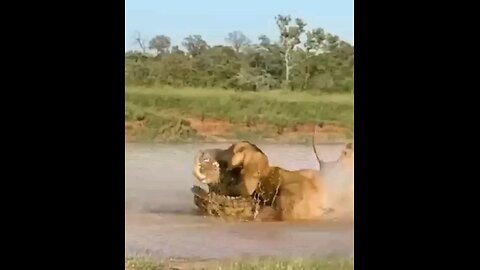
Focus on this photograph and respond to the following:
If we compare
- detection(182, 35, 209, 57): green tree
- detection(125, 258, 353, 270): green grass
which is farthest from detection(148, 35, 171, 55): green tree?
detection(125, 258, 353, 270): green grass

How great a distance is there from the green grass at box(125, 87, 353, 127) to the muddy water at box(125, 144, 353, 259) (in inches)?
2.4

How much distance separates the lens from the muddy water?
1.37 metres

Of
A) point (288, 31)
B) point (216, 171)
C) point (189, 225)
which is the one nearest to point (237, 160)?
point (216, 171)

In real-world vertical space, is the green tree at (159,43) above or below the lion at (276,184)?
above

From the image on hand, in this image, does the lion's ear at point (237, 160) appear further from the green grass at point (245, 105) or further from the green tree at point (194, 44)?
the green tree at point (194, 44)

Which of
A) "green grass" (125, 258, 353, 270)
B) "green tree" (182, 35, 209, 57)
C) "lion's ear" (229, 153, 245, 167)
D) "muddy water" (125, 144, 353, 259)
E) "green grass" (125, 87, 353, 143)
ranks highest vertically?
"green tree" (182, 35, 209, 57)

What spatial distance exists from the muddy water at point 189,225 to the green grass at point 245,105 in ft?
0.20

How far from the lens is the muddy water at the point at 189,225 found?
137 centimetres

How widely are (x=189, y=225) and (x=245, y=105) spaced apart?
27 centimetres

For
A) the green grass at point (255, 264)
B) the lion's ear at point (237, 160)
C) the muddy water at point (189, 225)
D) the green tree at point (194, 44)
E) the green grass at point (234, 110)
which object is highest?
the green tree at point (194, 44)

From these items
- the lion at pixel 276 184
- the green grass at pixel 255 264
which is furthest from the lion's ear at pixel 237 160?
the green grass at pixel 255 264

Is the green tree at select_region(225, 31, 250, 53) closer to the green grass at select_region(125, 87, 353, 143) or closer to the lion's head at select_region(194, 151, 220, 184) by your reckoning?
the green grass at select_region(125, 87, 353, 143)
